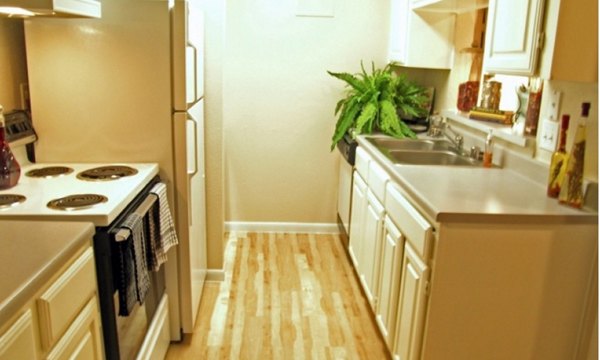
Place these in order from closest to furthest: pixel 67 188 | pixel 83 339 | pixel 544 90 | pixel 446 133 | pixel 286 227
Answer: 1. pixel 83 339
2. pixel 67 188
3. pixel 544 90
4. pixel 446 133
5. pixel 286 227

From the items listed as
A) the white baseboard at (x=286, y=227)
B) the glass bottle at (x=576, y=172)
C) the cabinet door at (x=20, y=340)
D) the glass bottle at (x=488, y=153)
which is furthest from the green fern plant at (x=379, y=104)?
the cabinet door at (x=20, y=340)

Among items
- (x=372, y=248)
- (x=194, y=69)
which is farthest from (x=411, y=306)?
(x=194, y=69)

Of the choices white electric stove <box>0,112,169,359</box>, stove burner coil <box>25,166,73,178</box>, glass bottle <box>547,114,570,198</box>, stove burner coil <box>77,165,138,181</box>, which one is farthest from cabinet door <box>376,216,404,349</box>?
stove burner coil <box>25,166,73,178</box>

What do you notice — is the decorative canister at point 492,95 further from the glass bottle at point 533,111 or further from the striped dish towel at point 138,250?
the striped dish towel at point 138,250

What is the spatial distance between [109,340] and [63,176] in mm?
750

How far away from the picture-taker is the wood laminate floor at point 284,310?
2471 mm

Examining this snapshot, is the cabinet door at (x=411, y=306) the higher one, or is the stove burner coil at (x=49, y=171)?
the stove burner coil at (x=49, y=171)

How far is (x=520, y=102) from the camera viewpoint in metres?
2.55

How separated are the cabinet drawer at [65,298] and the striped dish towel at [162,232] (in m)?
0.48

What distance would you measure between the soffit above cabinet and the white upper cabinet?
61 millimetres

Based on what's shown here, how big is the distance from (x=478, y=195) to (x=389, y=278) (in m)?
0.64

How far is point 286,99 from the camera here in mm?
3791

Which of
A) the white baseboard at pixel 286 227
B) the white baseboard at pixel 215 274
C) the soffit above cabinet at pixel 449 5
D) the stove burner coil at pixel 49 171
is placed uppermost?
the soffit above cabinet at pixel 449 5

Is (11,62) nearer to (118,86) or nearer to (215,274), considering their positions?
(118,86)
